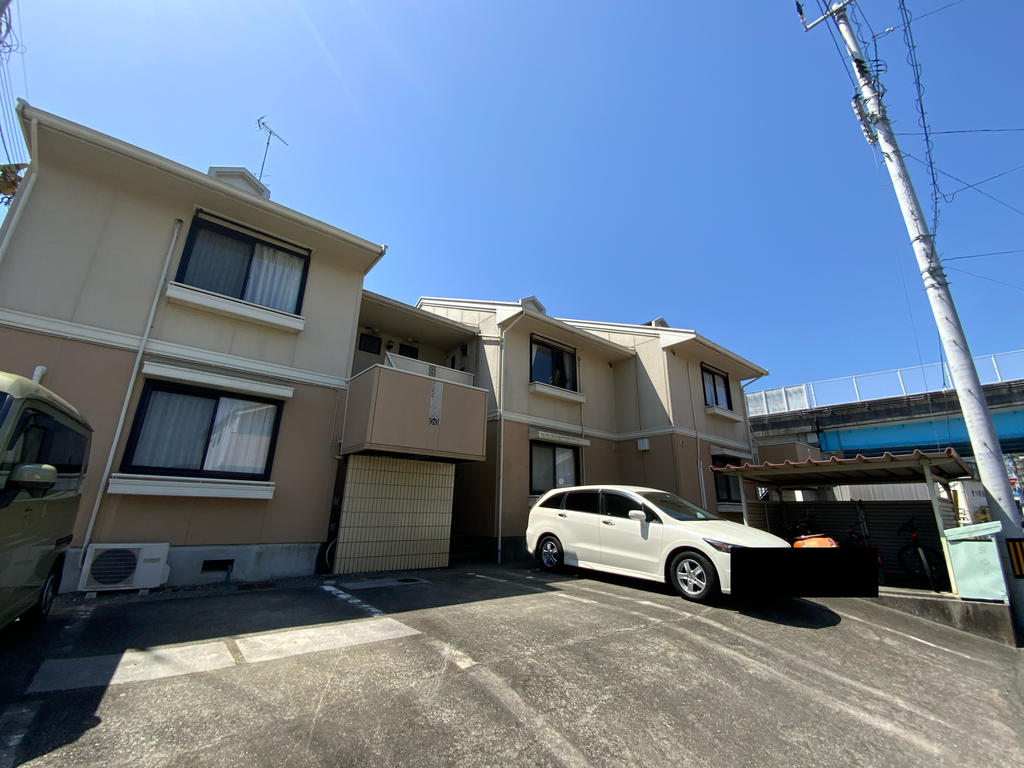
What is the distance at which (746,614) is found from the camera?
4.87 meters

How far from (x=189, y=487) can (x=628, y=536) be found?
21.1 feet

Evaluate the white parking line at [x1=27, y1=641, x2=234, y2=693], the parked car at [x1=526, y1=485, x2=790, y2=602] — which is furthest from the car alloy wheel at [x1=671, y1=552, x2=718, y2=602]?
the white parking line at [x1=27, y1=641, x2=234, y2=693]

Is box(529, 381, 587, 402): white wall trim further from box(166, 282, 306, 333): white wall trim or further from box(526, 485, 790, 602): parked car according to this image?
box(166, 282, 306, 333): white wall trim

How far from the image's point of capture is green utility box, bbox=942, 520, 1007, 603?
5.09m

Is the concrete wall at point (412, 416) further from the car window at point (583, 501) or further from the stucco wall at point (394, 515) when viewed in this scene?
the car window at point (583, 501)

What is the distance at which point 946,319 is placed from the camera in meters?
6.73

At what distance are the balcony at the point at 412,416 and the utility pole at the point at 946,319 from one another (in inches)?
303

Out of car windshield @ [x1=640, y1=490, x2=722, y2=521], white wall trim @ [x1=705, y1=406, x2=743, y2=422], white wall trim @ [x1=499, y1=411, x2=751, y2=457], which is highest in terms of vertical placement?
white wall trim @ [x1=705, y1=406, x2=743, y2=422]

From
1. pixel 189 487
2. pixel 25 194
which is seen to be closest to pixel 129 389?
pixel 189 487

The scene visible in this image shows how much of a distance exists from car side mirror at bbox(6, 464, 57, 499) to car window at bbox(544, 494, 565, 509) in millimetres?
6297

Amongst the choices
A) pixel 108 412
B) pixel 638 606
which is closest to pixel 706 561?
pixel 638 606

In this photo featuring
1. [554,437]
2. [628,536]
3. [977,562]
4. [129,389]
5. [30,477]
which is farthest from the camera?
[554,437]

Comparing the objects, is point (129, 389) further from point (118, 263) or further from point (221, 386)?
point (118, 263)

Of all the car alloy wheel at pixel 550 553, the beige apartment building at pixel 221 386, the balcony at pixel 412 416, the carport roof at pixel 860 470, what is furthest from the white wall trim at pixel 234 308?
the carport roof at pixel 860 470
